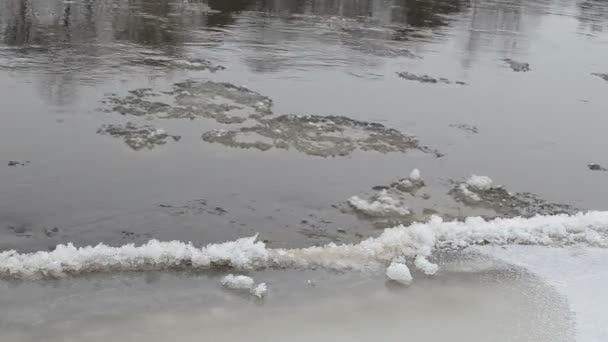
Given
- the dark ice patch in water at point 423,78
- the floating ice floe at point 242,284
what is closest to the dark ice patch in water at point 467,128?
the dark ice patch in water at point 423,78

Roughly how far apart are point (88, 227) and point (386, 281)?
93.9 inches

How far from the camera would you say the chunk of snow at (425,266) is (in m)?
5.44

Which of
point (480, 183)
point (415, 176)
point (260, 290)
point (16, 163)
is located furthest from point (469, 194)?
point (16, 163)

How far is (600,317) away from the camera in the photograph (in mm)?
5035

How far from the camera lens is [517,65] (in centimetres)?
1308

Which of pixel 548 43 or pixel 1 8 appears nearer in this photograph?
pixel 1 8

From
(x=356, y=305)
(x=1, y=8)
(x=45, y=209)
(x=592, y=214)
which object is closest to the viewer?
(x=356, y=305)

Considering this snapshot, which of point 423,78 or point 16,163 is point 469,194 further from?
point 423,78

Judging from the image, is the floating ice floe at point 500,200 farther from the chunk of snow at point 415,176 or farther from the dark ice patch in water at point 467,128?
the dark ice patch in water at point 467,128

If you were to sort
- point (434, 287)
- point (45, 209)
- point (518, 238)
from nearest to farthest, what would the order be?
1. point (434, 287)
2. point (45, 209)
3. point (518, 238)

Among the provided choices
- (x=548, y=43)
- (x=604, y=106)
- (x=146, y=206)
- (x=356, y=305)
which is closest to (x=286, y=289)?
(x=356, y=305)

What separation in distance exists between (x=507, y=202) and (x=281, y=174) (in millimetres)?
2262

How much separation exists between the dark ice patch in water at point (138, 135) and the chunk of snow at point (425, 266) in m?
3.15

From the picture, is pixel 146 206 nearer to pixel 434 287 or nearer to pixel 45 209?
pixel 45 209
